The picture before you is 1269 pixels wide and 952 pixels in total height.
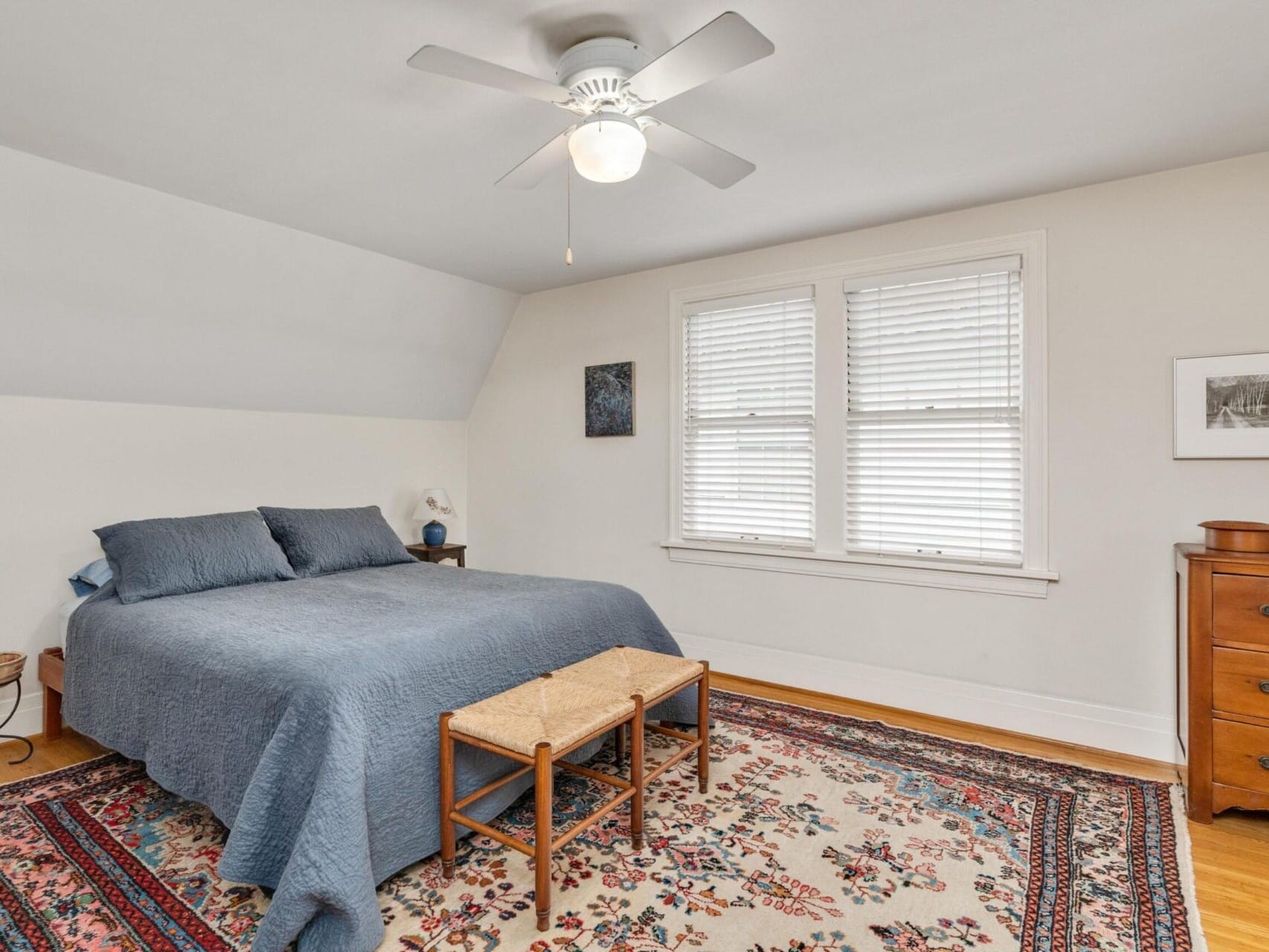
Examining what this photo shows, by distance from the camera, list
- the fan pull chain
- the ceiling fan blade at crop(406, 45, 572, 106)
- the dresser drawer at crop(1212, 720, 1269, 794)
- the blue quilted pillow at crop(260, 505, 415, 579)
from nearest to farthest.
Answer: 1. the ceiling fan blade at crop(406, 45, 572, 106)
2. the dresser drawer at crop(1212, 720, 1269, 794)
3. the fan pull chain
4. the blue quilted pillow at crop(260, 505, 415, 579)

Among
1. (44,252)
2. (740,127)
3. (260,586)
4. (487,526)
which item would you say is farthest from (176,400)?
(740,127)

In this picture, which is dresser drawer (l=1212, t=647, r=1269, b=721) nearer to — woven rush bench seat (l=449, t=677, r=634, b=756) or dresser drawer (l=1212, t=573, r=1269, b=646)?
dresser drawer (l=1212, t=573, r=1269, b=646)

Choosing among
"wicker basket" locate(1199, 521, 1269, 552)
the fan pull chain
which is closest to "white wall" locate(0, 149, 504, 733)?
the fan pull chain

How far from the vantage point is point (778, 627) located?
371cm

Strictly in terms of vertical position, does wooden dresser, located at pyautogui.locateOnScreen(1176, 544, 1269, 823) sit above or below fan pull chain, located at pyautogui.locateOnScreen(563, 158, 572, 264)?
below

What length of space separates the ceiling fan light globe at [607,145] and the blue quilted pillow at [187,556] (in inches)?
95.3

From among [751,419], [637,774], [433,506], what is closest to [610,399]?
[751,419]

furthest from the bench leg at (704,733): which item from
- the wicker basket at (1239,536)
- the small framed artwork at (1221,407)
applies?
the small framed artwork at (1221,407)

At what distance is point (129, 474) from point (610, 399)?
2.55m

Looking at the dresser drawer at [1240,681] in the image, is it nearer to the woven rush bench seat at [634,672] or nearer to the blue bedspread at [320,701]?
the woven rush bench seat at [634,672]

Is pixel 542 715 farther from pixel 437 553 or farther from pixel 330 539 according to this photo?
pixel 437 553

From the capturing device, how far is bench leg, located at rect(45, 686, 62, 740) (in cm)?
300

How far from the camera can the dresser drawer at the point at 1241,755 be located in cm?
223

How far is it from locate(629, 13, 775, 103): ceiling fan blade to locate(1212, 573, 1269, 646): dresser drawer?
2.25 metres
